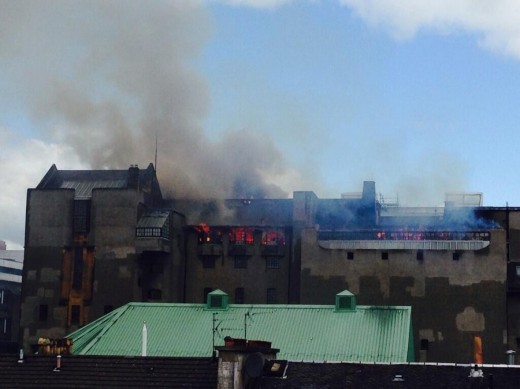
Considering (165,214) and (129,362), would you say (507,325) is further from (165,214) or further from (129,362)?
(129,362)

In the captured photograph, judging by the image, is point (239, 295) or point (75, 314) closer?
point (75, 314)

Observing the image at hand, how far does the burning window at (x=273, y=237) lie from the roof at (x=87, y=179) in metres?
14.7

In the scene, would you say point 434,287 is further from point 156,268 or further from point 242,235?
point 156,268

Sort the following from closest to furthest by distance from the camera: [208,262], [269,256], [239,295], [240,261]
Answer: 1. [239,295]
2. [269,256]
3. [240,261]
4. [208,262]

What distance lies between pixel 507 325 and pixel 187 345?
134 feet

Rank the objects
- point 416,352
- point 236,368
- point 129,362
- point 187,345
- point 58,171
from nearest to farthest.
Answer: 1. point 236,368
2. point 129,362
3. point 187,345
4. point 416,352
5. point 58,171

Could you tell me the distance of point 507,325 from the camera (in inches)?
4414

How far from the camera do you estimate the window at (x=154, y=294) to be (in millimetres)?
118375

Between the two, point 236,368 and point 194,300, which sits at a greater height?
point 194,300

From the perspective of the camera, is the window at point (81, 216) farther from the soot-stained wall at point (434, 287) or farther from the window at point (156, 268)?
the soot-stained wall at point (434, 287)

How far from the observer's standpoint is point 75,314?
11700 centimetres

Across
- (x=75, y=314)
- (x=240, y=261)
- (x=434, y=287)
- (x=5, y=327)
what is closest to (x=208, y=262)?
(x=240, y=261)

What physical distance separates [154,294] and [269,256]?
1336 centimetres

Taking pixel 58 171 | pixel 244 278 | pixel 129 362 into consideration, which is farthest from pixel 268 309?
pixel 58 171
